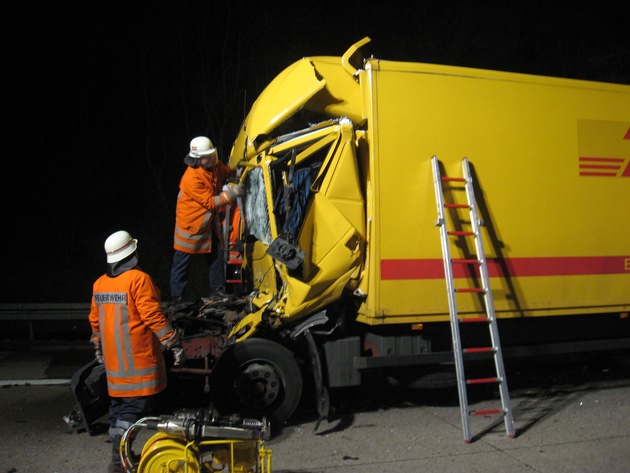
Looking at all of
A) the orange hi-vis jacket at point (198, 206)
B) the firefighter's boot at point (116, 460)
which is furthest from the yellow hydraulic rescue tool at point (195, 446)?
the orange hi-vis jacket at point (198, 206)

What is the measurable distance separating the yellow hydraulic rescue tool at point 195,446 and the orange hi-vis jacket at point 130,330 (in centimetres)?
46

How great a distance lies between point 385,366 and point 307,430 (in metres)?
0.86

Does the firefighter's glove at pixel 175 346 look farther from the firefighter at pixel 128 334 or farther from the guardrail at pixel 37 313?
the guardrail at pixel 37 313

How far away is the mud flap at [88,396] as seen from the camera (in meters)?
5.08

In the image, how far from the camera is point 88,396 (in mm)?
5156

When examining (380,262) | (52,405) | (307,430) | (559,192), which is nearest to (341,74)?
(380,262)


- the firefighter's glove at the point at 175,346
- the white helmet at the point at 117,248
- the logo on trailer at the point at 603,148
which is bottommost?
the firefighter's glove at the point at 175,346

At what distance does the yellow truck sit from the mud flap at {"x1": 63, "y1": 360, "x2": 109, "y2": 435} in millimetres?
709

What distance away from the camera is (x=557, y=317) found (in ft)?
20.1

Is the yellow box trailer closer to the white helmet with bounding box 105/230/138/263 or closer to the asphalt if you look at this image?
the asphalt

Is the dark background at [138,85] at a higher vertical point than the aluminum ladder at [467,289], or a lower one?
higher

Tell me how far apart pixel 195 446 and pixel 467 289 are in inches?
108

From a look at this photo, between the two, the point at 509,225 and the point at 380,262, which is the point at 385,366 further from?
the point at 509,225

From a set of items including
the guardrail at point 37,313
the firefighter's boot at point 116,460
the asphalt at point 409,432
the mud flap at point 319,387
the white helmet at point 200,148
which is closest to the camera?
the firefighter's boot at point 116,460
